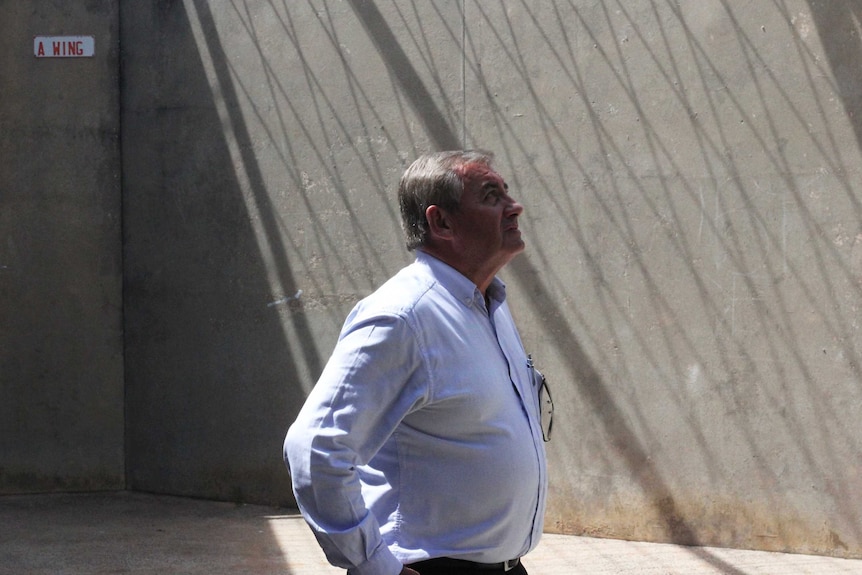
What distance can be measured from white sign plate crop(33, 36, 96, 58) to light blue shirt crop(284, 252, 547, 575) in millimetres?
5017

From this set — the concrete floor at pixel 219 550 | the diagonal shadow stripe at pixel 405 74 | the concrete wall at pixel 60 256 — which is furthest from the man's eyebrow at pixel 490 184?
the concrete wall at pixel 60 256

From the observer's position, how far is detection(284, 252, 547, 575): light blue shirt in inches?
79.4

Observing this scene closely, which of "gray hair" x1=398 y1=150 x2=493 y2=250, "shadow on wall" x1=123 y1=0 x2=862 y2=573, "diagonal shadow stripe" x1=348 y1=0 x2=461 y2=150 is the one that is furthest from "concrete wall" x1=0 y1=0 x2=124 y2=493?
"gray hair" x1=398 y1=150 x2=493 y2=250

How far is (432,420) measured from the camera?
84.7 inches

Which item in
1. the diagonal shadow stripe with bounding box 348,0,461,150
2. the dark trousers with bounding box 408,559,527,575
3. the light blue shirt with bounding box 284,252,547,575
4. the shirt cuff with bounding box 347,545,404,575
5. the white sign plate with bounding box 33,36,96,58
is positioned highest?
the white sign plate with bounding box 33,36,96,58

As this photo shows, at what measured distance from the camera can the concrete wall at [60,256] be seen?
6.61 m

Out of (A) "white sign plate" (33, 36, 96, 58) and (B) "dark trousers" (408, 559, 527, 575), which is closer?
(B) "dark trousers" (408, 559, 527, 575)

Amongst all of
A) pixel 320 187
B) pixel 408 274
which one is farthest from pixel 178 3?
pixel 408 274

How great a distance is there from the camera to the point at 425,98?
5.82 meters

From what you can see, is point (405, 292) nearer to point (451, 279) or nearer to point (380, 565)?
point (451, 279)

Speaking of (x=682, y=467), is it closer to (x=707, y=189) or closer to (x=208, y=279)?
(x=707, y=189)

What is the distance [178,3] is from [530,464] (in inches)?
195

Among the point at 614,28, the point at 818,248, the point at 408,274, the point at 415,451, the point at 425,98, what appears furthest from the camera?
the point at 425,98

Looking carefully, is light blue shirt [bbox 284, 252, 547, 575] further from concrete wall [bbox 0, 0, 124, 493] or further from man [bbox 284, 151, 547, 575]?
concrete wall [bbox 0, 0, 124, 493]
